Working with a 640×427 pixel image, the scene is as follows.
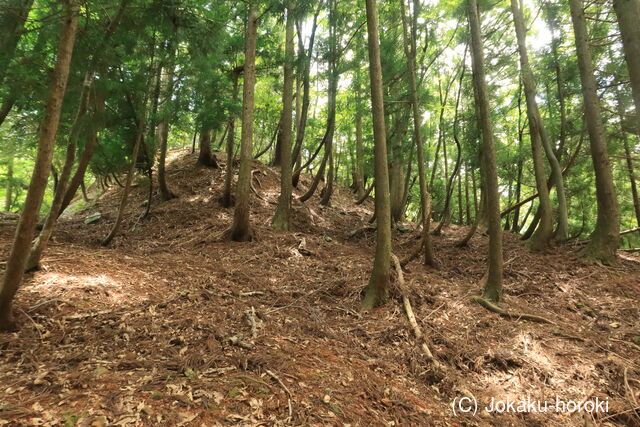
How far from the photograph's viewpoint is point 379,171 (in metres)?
5.23

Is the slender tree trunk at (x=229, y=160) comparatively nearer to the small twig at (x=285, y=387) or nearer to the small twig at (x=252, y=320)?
the small twig at (x=252, y=320)

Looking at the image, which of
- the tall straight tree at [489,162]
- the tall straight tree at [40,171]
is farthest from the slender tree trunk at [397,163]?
the tall straight tree at [40,171]

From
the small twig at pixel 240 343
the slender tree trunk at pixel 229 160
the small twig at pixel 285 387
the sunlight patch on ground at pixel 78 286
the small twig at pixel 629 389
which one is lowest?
the small twig at pixel 629 389

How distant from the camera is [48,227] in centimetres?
477

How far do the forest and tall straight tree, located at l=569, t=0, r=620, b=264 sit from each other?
5 centimetres

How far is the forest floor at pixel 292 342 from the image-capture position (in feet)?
8.75

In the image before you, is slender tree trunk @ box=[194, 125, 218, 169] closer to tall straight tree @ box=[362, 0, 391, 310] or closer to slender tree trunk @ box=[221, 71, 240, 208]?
slender tree trunk @ box=[221, 71, 240, 208]

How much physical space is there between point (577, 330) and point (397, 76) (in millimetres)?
7486

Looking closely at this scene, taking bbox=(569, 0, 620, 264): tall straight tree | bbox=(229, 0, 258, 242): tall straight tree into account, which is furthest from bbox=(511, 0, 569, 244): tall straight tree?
bbox=(229, 0, 258, 242): tall straight tree

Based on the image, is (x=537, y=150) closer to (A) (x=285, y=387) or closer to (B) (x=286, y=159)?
(B) (x=286, y=159)

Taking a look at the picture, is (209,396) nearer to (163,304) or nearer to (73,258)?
(163,304)

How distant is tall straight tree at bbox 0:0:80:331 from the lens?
3145mm

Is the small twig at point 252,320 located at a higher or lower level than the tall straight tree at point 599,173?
lower

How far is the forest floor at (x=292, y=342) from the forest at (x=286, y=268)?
0.10 ft
